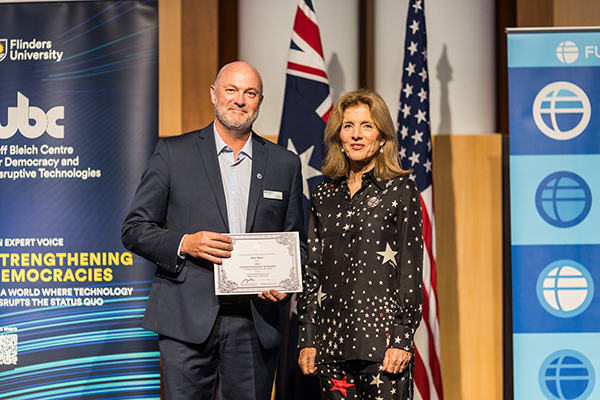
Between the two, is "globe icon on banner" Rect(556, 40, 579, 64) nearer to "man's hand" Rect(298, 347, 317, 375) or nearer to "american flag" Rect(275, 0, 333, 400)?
"american flag" Rect(275, 0, 333, 400)

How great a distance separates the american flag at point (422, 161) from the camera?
2.75m

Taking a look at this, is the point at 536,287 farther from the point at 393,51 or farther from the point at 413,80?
the point at 393,51

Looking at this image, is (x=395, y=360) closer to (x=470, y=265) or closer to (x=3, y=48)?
(x=470, y=265)

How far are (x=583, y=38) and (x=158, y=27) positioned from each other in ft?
7.94

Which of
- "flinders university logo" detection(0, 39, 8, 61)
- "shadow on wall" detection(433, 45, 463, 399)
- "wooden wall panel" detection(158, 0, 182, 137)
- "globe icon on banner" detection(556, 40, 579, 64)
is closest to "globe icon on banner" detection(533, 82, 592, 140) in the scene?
"globe icon on banner" detection(556, 40, 579, 64)

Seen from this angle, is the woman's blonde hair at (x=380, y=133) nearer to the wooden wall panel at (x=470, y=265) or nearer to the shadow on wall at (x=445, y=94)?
the wooden wall panel at (x=470, y=265)

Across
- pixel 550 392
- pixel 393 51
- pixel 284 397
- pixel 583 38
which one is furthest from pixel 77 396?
pixel 583 38

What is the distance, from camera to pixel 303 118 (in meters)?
2.89

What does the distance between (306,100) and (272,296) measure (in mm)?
1447

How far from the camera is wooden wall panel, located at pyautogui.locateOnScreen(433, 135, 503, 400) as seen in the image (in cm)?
318

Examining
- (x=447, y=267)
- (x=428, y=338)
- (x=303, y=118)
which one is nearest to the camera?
(x=428, y=338)

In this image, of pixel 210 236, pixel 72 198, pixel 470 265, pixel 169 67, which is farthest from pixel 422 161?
pixel 72 198

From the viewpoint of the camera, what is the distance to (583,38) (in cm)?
259

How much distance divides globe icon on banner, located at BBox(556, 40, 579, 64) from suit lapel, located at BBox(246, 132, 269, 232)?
1.68m
